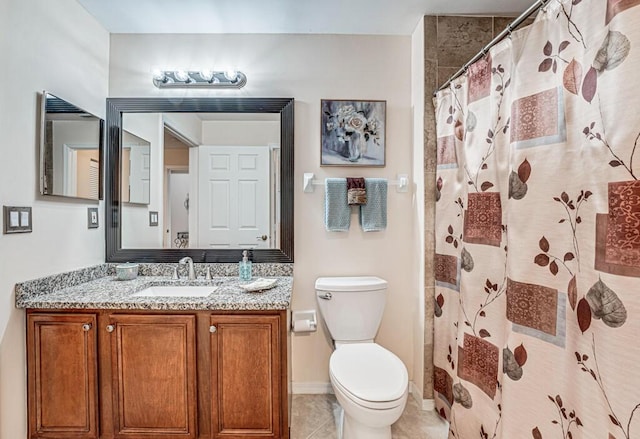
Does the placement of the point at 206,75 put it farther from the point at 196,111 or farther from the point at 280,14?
the point at 280,14

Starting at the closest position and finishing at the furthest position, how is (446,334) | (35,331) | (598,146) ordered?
(598,146) < (35,331) < (446,334)

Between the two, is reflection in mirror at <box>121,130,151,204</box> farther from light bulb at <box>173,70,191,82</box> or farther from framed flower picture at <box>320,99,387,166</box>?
framed flower picture at <box>320,99,387,166</box>

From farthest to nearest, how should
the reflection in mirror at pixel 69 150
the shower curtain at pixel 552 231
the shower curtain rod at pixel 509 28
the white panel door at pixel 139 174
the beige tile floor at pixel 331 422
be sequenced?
the white panel door at pixel 139 174
the beige tile floor at pixel 331 422
the reflection in mirror at pixel 69 150
the shower curtain rod at pixel 509 28
the shower curtain at pixel 552 231

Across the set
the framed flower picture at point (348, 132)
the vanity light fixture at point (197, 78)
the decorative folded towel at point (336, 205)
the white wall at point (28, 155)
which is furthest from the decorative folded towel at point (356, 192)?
the white wall at point (28, 155)

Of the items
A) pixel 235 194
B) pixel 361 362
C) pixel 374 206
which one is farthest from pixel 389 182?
pixel 361 362

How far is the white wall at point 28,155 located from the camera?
1471 mm

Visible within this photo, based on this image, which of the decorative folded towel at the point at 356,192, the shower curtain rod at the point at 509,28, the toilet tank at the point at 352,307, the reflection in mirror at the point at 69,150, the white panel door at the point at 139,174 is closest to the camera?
the shower curtain rod at the point at 509,28

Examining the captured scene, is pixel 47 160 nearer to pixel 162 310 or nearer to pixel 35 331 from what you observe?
pixel 35 331

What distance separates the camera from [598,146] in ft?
3.15

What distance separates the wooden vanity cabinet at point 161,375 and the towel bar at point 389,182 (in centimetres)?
91

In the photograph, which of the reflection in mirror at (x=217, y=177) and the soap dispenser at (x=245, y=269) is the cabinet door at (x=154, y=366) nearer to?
the soap dispenser at (x=245, y=269)

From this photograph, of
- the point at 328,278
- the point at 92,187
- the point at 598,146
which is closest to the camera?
the point at 598,146

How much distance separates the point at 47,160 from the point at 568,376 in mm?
2414

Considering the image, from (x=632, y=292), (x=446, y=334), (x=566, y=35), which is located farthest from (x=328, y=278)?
(x=566, y=35)
